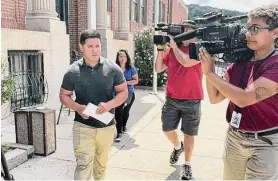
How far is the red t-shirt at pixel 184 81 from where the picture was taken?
4080 mm

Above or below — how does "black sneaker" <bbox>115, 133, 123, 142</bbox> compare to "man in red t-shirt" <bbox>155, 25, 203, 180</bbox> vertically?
below

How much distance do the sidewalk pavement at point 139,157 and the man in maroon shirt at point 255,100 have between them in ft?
5.88

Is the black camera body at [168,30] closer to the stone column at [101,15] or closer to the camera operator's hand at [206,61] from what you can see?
the camera operator's hand at [206,61]

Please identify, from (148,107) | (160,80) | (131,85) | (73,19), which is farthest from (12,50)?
(160,80)

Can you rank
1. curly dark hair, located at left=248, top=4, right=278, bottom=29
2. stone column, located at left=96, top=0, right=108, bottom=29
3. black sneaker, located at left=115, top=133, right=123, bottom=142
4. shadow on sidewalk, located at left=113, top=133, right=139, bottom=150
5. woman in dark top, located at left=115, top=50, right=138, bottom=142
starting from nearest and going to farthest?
curly dark hair, located at left=248, top=4, right=278, bottom=29 < shadow on sidewalk, located at left=113, top=133, right=139, bottom=150 < black sneaker, located at left=115, top=133, right=123, bottom=142 < woman in dark top, located at left=115, top=50, right=138, bottom=142 < stone column, located at left=96, top=0, right=108, bottom=29

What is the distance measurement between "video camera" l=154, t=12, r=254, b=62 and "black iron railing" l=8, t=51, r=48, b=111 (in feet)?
16.5

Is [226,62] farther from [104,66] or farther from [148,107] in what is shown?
[148,107]

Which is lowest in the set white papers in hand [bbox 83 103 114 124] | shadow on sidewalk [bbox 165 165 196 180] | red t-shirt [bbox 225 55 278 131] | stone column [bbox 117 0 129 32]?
shadow on sidewalk [bbox 165 165 196 180]

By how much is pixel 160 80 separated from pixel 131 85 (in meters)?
7.39

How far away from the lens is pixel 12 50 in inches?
257

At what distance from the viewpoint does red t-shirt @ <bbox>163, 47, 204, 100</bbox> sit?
4.08 meters

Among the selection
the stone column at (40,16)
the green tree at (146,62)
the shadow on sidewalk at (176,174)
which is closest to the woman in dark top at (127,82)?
the shadow on sidewalk at (176,174)

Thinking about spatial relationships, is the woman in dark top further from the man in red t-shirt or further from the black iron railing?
the black iron railing

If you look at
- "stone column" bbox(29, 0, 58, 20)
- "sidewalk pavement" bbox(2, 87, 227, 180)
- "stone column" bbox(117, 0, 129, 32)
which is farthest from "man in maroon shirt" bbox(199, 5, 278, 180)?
"stone column" bbox(117, 0, 129, 32)
